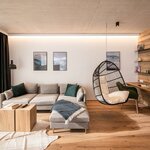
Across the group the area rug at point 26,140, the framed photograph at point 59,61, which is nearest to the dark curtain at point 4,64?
the framed photograph at point 59,61

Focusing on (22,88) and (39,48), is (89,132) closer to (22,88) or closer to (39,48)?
(22,88)

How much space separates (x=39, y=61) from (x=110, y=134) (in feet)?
13.5

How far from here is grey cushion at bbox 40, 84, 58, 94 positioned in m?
6.61

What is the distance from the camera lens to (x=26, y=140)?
12.3ft

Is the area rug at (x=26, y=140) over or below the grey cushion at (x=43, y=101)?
below

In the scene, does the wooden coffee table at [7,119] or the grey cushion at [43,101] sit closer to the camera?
the wooden coffee table at [7,119]

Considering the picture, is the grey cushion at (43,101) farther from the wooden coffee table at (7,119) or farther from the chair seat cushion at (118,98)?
the chair seat cushion at (118,98)

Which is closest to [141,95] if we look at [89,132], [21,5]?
→ [89,132]

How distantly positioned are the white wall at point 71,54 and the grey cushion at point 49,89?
662 mm

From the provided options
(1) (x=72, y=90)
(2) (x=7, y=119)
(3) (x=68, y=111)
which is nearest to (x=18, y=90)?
(1) (x=72, y=90)

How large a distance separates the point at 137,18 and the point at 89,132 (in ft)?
9.48

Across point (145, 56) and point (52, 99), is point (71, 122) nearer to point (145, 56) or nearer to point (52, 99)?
point (52, 99)

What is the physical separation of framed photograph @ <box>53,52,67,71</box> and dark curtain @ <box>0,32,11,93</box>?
5.29ft

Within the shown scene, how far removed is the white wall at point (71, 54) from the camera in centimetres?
723
